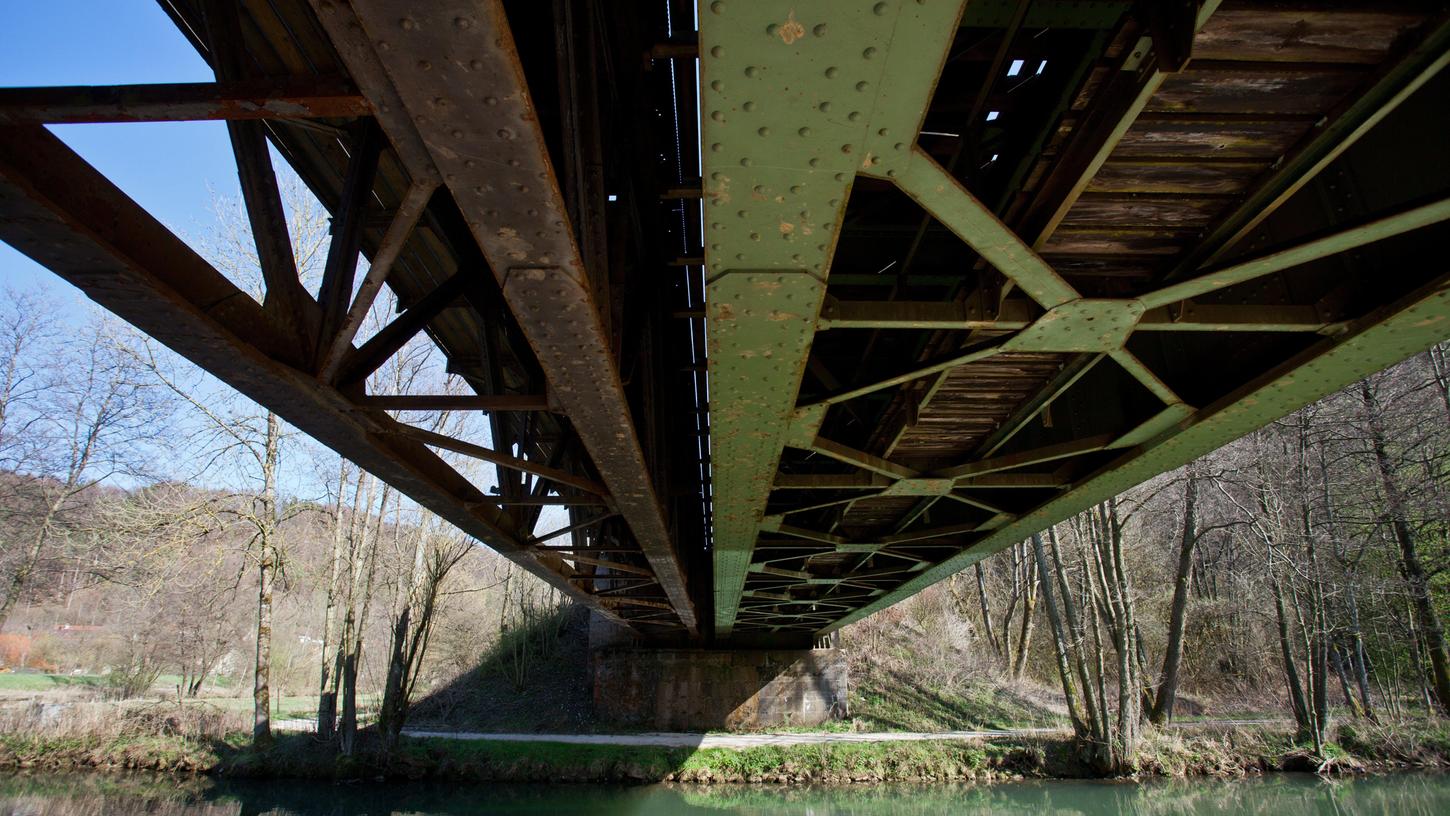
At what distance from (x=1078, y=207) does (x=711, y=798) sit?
16736 mm

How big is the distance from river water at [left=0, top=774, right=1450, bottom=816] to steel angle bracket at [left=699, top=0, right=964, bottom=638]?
15.4 m

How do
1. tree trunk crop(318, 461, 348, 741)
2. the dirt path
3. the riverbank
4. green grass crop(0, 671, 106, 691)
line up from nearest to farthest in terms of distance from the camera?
1. the riverbank
2. tree trunk crop(318, 461, 348, 741)
3. the dirt path
4. green grass crop(0, 671, 106, 691)

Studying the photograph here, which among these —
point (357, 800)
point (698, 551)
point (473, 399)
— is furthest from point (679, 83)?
point (357, 800)

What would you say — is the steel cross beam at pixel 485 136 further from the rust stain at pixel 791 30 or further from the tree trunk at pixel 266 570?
the tree trunk at pixel 266 570

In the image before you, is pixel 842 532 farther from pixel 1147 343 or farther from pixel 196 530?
pixel 196 530

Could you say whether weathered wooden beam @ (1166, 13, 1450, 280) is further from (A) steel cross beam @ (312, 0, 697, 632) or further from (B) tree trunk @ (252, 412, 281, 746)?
(B) tree trunk @ (252, 412, 281, 746)

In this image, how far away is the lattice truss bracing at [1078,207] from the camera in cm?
205

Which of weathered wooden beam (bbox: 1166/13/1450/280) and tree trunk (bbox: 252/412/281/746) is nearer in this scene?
weathered wooden beam (bbox: 1166/13/1450/280)

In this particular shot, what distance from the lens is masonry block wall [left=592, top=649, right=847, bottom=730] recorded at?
22719 millimetres

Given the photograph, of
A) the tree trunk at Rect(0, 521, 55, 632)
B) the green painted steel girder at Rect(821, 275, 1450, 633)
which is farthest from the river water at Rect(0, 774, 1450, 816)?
the green painted steel girder at Rect(821, 275, 1450, 633)

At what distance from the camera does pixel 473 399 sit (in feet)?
12.7

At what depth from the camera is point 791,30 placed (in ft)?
5.71

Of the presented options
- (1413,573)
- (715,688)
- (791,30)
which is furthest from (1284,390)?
(1413,573)

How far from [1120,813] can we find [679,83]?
16.2m
